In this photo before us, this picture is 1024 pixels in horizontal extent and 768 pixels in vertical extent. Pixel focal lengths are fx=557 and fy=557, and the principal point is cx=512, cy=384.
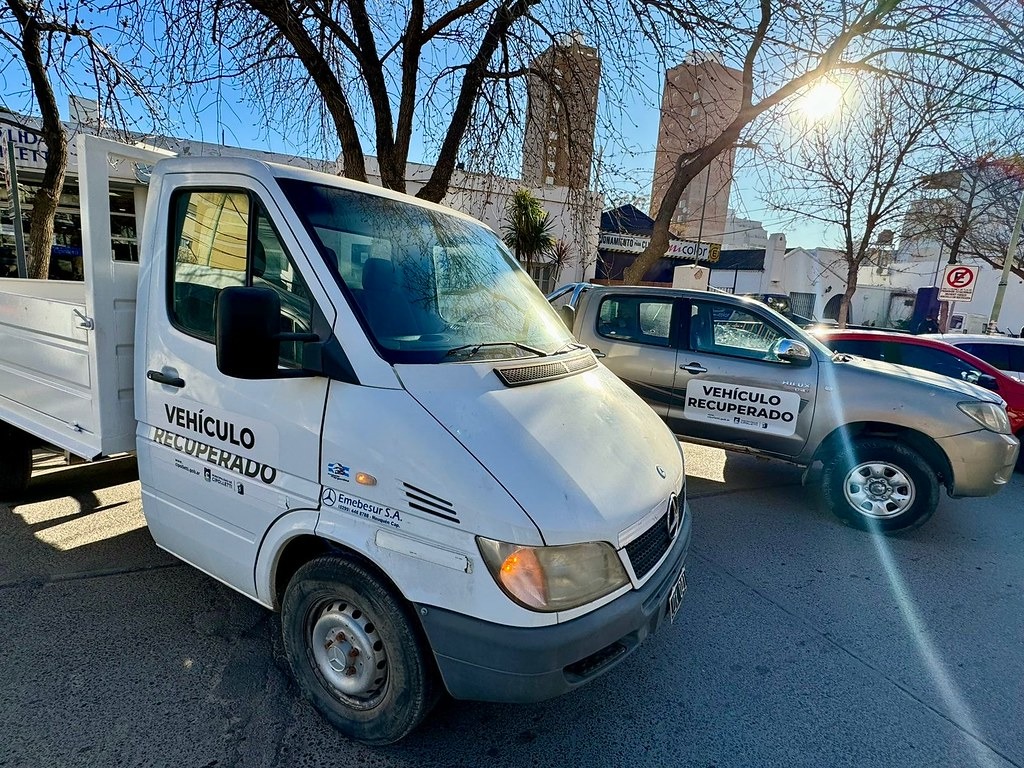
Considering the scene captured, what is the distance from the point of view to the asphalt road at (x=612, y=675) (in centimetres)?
234

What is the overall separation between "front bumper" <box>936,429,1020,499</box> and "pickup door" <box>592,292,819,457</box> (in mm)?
1106

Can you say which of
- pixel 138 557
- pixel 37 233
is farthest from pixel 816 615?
pixel 37 233

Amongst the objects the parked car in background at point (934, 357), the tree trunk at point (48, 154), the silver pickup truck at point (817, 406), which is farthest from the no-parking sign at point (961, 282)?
the tree trunk at point (48, 154)

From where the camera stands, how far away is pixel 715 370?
5.39 m

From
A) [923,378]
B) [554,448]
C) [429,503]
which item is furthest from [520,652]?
[923,378]

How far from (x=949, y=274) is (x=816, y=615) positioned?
1281 centimetres

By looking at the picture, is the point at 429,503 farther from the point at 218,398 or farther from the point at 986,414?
the point at 986,414

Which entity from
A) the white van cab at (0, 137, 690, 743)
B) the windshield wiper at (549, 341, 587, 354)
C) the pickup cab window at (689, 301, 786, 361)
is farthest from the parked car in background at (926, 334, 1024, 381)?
the white van cab at (0, 137, 690, 743)

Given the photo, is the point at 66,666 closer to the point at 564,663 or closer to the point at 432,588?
the point at 432,588

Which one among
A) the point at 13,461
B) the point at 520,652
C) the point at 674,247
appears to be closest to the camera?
the point at 520,652

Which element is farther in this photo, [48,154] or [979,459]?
[48,154]

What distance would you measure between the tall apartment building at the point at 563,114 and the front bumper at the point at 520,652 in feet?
22.3

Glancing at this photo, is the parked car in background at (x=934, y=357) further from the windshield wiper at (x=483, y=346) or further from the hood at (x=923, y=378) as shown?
the windshield wiper at (x=483, y=346)

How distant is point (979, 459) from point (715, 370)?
2180 mm
